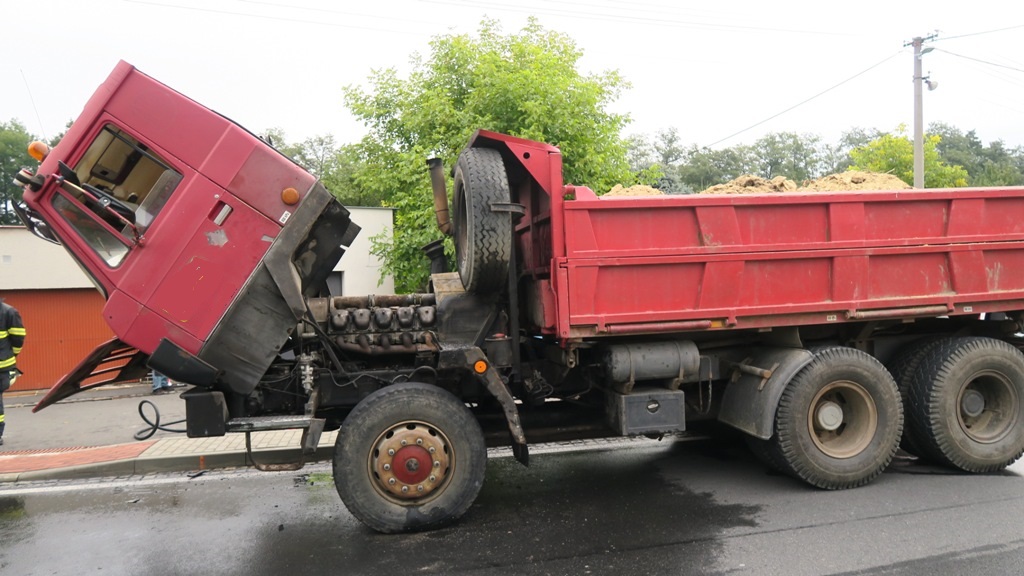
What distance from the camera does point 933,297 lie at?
5.25 meters

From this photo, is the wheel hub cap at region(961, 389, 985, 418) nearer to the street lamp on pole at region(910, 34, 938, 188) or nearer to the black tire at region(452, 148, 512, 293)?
the black tire at region(452, 148, 512, 293)

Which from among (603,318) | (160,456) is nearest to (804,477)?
(603,318)

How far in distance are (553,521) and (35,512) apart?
13.5ft

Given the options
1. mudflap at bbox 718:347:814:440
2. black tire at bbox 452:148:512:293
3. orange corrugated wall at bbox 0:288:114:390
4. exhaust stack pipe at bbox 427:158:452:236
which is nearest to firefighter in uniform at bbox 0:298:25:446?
orange corrugated wall at bbox 0:288:114:390

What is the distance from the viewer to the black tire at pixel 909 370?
556 cm

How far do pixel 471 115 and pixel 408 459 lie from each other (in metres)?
6.74

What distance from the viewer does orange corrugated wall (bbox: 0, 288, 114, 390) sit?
12141 millimetres

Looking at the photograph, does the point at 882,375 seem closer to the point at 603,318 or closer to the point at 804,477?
the point at 804,477

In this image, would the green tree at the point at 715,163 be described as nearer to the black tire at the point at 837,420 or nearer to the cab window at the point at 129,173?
the black tire at the point at 837,420

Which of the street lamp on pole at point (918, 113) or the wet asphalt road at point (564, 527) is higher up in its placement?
the street lamp on pole at point (918, 113)

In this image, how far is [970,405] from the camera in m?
5.54

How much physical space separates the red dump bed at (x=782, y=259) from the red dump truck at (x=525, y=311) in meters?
0.02

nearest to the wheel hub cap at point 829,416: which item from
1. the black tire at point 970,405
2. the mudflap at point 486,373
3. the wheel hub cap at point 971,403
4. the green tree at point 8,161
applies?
the black tire at point 970,405

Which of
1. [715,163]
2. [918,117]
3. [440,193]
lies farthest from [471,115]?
[715,163]
